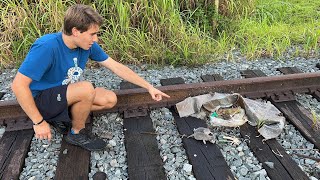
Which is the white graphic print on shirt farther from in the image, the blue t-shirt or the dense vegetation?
the dense vegetation

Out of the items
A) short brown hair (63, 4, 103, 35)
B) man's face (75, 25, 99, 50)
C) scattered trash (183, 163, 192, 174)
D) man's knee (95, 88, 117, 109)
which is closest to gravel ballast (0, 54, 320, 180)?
scattered trash (183, 163, 192, 174)

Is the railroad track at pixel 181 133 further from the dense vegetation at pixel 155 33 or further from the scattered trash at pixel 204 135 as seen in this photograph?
the dense vegetation at pixel 155 33

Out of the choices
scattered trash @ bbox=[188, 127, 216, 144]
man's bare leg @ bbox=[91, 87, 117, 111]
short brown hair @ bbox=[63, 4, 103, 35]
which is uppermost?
short brown hair @ bbox=[63, 4, 103, 35]

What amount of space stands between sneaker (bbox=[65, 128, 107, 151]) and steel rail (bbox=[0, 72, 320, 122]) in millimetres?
449

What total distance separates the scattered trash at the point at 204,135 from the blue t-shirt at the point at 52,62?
3.75ft

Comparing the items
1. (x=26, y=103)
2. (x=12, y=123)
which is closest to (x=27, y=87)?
(x=26, y=103)

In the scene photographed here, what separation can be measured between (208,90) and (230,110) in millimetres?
377

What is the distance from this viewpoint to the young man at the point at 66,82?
2.53 metres

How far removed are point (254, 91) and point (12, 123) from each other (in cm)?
247

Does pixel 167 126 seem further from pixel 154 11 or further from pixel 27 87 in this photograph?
pixel 154 11

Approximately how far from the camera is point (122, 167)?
8.77 feet

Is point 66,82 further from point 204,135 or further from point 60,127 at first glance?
point 204,135

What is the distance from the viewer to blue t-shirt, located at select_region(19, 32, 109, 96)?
253 cm

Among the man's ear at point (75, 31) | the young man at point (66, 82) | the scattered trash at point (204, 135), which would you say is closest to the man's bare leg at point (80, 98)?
the young man at point (66, 82)
